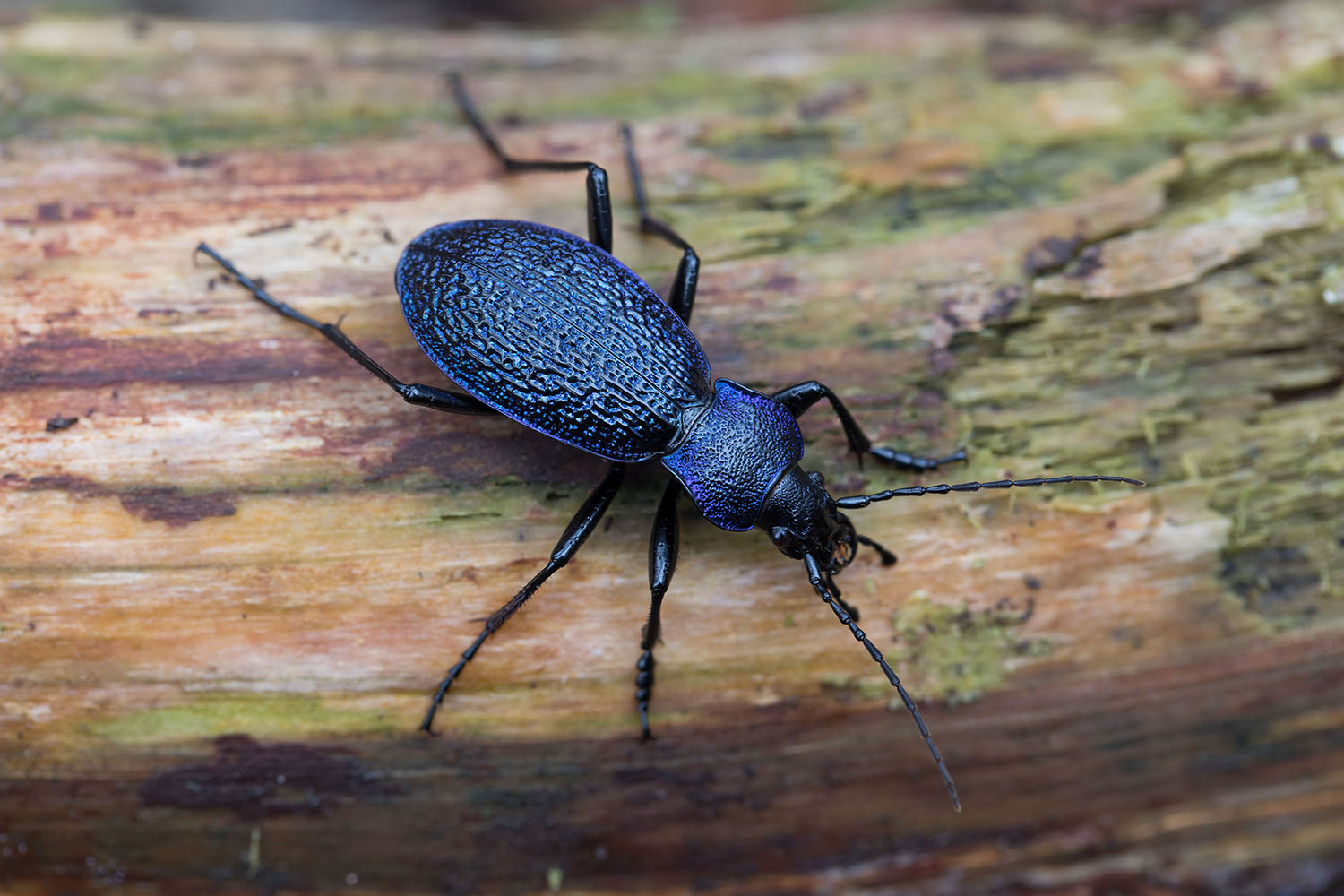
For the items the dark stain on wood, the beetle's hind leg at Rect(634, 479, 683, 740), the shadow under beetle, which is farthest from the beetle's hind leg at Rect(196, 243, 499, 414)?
the dark stain on wood

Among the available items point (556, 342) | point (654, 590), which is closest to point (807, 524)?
point (654, 590)

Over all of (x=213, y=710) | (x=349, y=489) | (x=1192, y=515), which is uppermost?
(x=1192, y=515)

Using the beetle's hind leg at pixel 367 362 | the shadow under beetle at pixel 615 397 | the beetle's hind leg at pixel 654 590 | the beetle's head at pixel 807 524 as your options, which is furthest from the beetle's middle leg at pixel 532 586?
the beetle's head at pixel 807 524

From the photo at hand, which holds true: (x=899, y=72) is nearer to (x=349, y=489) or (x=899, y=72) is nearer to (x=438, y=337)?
(x=438, y=337)

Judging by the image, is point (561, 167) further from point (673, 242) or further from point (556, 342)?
point (556, 342)

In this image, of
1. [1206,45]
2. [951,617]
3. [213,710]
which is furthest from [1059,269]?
[213,710]

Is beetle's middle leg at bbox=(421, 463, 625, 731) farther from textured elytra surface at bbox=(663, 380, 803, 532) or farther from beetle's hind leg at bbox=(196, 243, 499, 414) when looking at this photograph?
beetle's hind leg at bbox=(196, 243, 499, 414)
